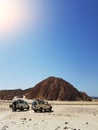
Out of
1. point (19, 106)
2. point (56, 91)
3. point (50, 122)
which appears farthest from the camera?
point (56, 91)

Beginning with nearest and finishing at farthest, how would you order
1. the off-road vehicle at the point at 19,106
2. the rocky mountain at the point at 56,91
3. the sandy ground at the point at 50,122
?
the sandy ground at the point at 50,122 → the off-road vehicle at the point at 19,106 → the rocky mountain at the point at 56,91

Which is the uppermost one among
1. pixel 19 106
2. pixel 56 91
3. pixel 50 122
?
pixel 56 91

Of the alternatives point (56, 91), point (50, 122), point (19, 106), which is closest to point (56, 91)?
point (56, 91)

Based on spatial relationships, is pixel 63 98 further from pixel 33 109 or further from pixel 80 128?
pixel 80 128

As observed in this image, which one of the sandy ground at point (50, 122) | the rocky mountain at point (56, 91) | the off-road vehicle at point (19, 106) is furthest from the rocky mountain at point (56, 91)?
the sandy ground at point (50, 122)

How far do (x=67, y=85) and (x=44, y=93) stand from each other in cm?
1125

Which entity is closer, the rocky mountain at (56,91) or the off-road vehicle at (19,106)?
the off-road vehicle at (19,106)

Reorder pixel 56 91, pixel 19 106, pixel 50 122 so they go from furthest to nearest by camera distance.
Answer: pixel 56 91, pixel 19 106, pixel 50 122

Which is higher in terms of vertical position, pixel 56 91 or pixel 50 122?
pixel 56 91

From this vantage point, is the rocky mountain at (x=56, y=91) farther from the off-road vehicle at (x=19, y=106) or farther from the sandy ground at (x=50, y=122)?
the sandy ground at (x=50, y=122)

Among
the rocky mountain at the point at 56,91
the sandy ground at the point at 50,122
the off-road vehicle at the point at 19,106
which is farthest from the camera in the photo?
the rocky mountain at the point at 56,91

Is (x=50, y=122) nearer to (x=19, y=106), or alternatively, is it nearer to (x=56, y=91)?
(x=19, y=106)

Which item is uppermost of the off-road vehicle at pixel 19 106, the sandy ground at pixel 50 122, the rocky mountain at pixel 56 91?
the rocky mountain at pixel 56 91

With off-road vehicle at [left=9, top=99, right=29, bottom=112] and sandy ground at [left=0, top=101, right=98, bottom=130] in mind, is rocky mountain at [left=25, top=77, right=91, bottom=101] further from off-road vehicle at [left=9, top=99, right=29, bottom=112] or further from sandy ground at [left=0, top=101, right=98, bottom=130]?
sandy ground at [left=0, top=101, right=98, bottom=130]
